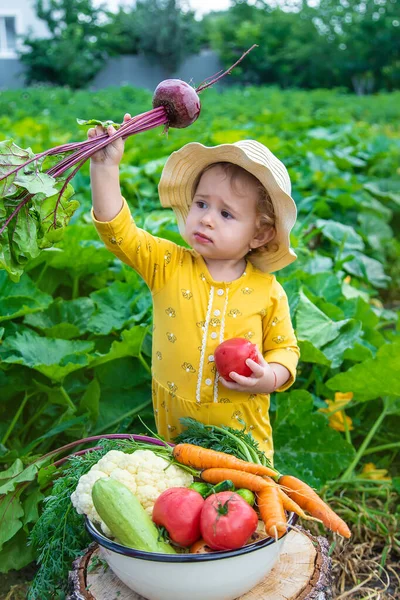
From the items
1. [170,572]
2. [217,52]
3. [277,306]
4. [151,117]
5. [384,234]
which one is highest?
[151,117]

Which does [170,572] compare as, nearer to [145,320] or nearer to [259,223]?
[259,223]

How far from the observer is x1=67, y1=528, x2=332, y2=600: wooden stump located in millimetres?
2109

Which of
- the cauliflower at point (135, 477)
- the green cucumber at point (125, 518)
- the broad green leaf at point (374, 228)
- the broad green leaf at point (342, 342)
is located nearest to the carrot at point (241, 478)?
the cauliflower at point (135, 477)

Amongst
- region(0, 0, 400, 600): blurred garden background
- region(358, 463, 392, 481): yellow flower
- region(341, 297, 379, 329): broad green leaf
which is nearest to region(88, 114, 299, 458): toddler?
region(0, 0, 400, 600): blurred garden background

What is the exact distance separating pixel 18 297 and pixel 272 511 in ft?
5.39

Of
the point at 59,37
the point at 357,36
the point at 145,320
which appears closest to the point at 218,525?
the point at 145,320

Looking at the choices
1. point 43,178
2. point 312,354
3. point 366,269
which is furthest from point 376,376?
→ point 366,269

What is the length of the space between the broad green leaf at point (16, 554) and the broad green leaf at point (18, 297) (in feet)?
2.94

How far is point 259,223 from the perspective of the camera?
253 cm

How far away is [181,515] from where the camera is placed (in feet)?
6.49

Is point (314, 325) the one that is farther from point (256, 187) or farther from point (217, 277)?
point (256, 187)

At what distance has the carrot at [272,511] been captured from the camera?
197 cm

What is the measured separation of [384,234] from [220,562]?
191 inches

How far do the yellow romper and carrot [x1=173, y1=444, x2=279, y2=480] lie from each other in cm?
26
